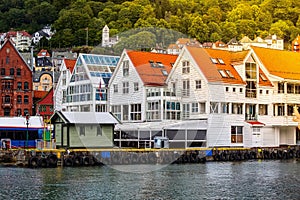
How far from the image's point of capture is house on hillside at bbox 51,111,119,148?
60.8 meters

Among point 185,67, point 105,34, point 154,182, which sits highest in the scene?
point 105,34

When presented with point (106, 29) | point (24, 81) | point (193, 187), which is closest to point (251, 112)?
point (193, 187)

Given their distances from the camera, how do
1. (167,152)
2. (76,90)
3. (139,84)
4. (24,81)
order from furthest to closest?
1. (24,81)
2. (76,90)
3. (139,84)
4. (167,152)

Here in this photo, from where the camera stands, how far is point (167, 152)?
60719mm

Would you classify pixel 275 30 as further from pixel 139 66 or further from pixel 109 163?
pixel 109 163

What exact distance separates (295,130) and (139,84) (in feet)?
72.3

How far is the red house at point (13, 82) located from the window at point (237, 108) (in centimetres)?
4667

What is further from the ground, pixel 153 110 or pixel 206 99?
pixel 206 99

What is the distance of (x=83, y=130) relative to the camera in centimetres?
6103

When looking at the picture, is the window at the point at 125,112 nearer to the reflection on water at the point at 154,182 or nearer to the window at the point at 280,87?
the window at the point at 280,87

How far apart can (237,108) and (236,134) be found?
337cm

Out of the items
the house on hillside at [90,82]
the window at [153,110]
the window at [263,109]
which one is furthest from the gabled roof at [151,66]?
the window at [263,109]

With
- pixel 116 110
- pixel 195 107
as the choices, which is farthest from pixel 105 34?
pixel 195 107

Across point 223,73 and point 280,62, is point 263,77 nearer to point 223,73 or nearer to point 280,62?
point 280,62
